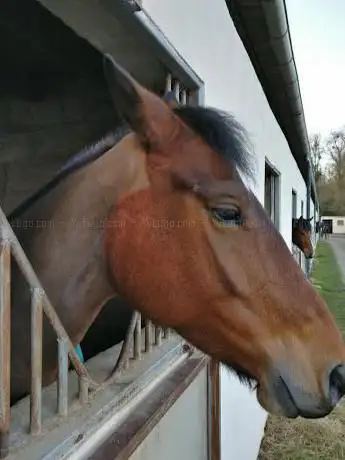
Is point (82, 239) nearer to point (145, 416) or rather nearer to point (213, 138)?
point (213, 138)

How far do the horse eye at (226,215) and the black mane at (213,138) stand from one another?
13cm

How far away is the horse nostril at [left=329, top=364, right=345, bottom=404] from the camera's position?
3.29ft

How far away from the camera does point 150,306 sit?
3.66ft

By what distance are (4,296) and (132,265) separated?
1.09ft

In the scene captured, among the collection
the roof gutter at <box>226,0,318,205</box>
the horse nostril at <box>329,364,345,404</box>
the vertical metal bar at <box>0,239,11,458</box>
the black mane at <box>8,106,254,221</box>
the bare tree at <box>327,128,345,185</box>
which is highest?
the bare tree at <box>327,128,345,185</box>

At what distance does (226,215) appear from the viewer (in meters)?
1.07

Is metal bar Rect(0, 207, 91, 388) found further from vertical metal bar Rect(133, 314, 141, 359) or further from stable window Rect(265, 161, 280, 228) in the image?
stable window Rect(265, 161, 280, 228)

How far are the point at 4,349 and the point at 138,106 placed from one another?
528 millimetres

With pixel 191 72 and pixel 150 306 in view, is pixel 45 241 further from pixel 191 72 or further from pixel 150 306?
pixel 191 72

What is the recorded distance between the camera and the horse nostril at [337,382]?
1.00 meters

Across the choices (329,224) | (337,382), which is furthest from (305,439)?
(329,224)

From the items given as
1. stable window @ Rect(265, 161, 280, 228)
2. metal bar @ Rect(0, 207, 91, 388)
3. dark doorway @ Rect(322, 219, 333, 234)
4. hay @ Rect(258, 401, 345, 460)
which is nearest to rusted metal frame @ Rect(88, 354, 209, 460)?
metal bar @ Rect(0, 207, 91, 388)

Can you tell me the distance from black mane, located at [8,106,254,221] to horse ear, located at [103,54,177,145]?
0.06 m

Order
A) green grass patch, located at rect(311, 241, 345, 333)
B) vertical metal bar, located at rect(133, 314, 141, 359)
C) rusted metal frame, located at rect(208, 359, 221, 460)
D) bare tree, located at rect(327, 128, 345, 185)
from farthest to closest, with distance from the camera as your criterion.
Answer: bare tree, located at rect(327, 128, 345, 185), green grass patch, located at rect(311, 241, 345, 333), rusted metal frame, located at rect(208, 359, 221, 460), vertical metal bar, located at rect(133, 314, 141, 359)
